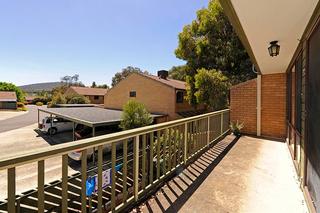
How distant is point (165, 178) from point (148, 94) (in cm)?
1510

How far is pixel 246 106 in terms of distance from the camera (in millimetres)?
7258

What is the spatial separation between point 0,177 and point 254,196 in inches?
384

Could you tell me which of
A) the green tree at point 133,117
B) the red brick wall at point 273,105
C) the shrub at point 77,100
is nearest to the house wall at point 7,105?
the shrub at point 77,100

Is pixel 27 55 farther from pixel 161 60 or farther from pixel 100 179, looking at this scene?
pixel 100 179

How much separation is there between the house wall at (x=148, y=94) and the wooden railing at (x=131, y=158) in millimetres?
10519

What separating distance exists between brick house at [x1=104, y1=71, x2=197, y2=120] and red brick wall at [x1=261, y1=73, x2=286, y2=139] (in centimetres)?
953

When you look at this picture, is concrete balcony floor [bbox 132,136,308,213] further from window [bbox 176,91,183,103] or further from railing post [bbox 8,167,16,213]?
window [bbox 176,91,183,103]

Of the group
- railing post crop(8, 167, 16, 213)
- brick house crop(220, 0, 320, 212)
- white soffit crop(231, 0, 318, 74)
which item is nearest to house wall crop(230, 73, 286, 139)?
brick house crop(220, 0, 320, 212)

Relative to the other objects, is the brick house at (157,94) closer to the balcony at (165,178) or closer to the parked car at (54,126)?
the parked car at (54,126)

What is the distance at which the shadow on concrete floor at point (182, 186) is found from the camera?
2329 mm

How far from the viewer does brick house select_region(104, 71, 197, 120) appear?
16312mm

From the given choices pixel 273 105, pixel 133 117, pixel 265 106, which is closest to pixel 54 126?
pixel 133 117

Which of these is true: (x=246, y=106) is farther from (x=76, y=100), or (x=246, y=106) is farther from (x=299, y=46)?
(x=76, y=100)

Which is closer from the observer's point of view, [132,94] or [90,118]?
[90,118]
